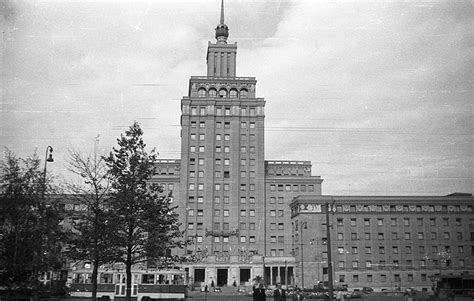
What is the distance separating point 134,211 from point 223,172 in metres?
65.0

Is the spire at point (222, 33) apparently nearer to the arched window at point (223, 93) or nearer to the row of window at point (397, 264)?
the arched window at point (223, 93)

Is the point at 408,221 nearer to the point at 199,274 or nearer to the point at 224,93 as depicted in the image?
the point at 199,274

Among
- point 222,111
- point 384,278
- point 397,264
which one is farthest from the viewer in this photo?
point 222,111

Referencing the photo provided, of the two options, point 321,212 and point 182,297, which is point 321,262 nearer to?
point 321,212

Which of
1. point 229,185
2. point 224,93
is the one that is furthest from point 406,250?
point 224,93

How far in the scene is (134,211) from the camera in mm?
31422

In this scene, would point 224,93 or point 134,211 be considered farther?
point 224,93

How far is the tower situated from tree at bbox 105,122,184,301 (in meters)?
57.3

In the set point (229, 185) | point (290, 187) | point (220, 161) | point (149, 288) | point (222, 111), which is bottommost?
point (149, 288)

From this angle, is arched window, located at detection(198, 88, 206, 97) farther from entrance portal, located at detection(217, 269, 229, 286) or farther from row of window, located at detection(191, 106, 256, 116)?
entrance portal, located at detection(217, 269, 229, 286)

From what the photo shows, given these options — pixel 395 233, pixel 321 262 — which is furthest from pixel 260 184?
pixel 395 233

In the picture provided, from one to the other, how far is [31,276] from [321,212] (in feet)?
216

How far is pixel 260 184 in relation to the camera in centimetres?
9681

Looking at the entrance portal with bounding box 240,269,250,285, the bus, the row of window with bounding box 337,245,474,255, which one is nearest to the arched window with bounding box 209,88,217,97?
the entrance portal with bounding box 240,269,250,285
